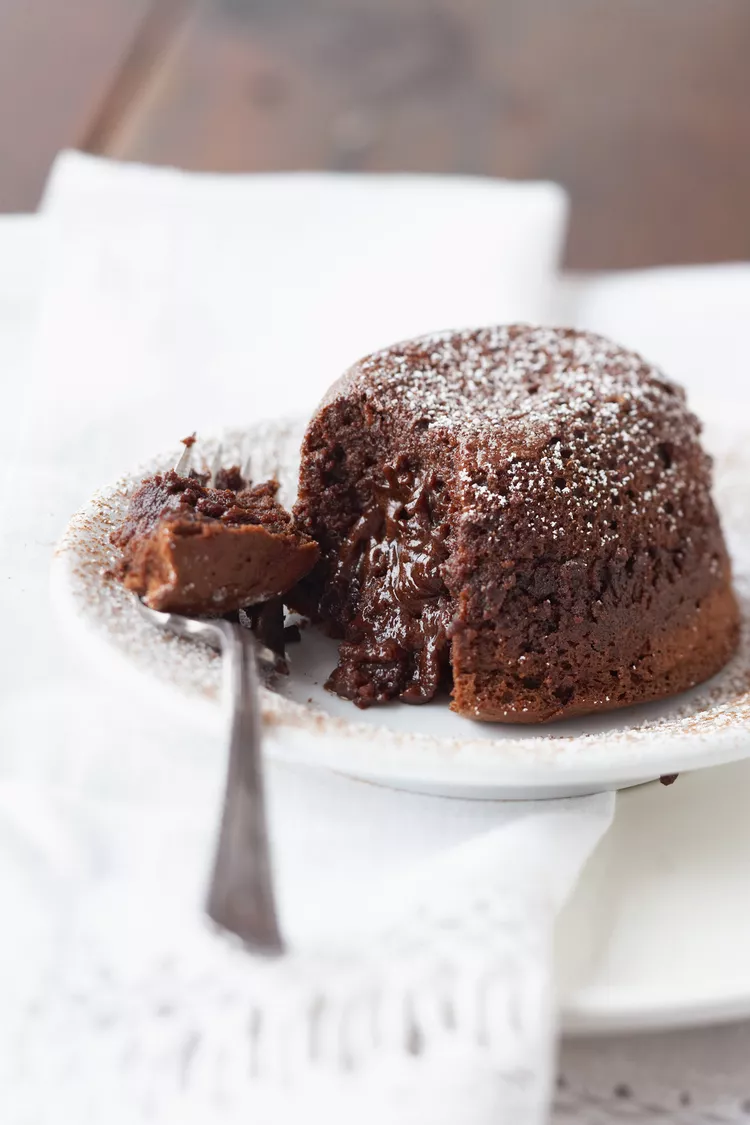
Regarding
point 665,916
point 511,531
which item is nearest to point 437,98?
point 511,531

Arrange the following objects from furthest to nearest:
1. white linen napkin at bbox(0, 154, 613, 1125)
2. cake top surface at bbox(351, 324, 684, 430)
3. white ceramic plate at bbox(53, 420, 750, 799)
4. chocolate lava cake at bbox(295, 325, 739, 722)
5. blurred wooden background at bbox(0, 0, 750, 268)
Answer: blurred wooden background at bbox(0, 0, 750, 268)
cake top surface at bbox(351, 324, 684, 430)
chocolate lava cake at bbox(295, 325, 739, 722)
white ceramic plate at bbox(53, 420, 750, 799)
white linen napkin at bbox(0, 154, 613, 1125)

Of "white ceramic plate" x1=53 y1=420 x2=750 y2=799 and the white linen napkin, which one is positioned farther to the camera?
"white ceramic plate" x1=53 y1=420 x2=750 y2=799

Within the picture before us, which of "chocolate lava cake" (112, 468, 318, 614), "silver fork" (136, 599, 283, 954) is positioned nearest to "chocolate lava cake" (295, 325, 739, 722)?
"chocolate lava cake" (112, 468, 318, 614)

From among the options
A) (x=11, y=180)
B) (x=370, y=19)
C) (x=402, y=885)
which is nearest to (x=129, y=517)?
(x=402, y=885)

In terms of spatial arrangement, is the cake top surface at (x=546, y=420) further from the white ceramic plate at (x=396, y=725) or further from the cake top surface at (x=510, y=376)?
the white ceramic plate at (x=396, y=725)

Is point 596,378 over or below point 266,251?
over

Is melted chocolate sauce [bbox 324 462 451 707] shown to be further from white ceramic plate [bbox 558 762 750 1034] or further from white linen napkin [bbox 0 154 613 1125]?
white ceramic plate [bbox 558 762 750 1034]

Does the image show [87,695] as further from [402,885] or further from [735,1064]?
[735,1064]
